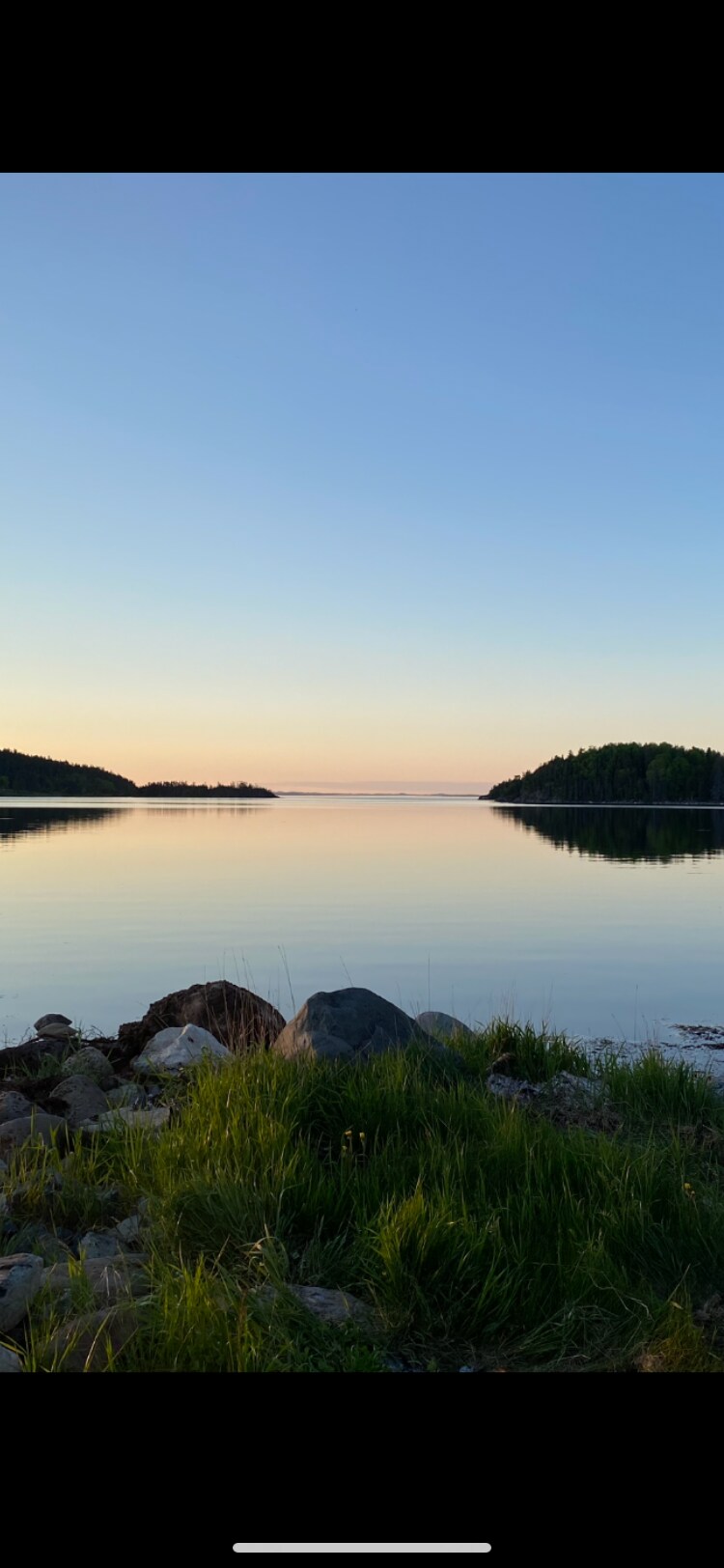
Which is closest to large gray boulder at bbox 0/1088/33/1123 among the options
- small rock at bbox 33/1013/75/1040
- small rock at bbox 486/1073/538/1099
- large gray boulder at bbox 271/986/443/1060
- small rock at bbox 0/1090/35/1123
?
small rock at bbox 0/1090/35/1123

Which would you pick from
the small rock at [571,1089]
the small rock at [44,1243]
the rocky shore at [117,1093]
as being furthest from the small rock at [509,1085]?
the small rock at [44,1243]

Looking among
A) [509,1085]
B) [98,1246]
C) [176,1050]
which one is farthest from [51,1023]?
[98,1246]

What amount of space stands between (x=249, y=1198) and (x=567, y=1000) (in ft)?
33.7

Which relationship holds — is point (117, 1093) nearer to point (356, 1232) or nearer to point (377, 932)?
point (356, 1232)

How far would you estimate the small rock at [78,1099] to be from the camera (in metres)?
7.15

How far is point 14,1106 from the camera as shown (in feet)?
23.5

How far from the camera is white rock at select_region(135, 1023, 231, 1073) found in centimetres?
802

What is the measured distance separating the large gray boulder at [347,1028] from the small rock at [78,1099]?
4.67 ft

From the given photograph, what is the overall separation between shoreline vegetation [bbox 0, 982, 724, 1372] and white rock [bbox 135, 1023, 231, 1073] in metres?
1.26

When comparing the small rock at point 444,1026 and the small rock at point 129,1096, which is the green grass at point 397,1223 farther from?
the small rock at point 444,1026

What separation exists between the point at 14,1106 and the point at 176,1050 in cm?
148
